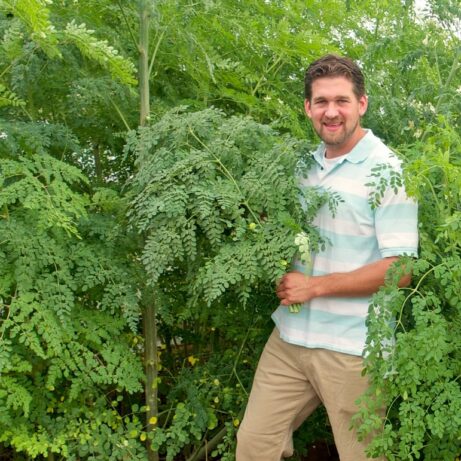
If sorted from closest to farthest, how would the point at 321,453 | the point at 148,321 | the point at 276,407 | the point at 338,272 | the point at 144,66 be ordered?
1. the point at 338,272
2. the point at 276,407
3. the point at 144,66
4. the point at 148,321
5. the point at 321,453

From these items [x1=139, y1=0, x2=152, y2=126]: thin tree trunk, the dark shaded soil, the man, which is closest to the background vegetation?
[x1=139, y1=0, x2=152, y2=126]: thin tree trunk

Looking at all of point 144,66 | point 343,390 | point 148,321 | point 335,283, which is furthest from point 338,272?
point 144,66

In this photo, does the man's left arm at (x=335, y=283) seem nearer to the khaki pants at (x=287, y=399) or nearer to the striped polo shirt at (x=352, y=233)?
the striped polo shirt at (x=352, y=233)

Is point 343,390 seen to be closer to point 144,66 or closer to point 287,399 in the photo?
point 287,399

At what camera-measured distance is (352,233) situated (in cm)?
266

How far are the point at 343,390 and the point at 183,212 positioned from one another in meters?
0.89

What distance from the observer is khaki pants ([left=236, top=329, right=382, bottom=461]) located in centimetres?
270

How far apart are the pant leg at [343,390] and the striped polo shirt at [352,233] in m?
0.04

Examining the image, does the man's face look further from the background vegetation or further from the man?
the background vegetation

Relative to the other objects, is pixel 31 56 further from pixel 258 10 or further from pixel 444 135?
pixel 444 135

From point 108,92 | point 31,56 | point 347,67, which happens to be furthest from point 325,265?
point 31,56

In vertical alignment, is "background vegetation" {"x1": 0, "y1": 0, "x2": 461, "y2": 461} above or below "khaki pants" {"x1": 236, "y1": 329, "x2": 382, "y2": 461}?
above

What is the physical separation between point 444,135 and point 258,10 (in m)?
1.35

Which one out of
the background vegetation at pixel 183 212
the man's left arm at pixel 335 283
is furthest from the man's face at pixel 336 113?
the man's left arm at pixel 335 283
